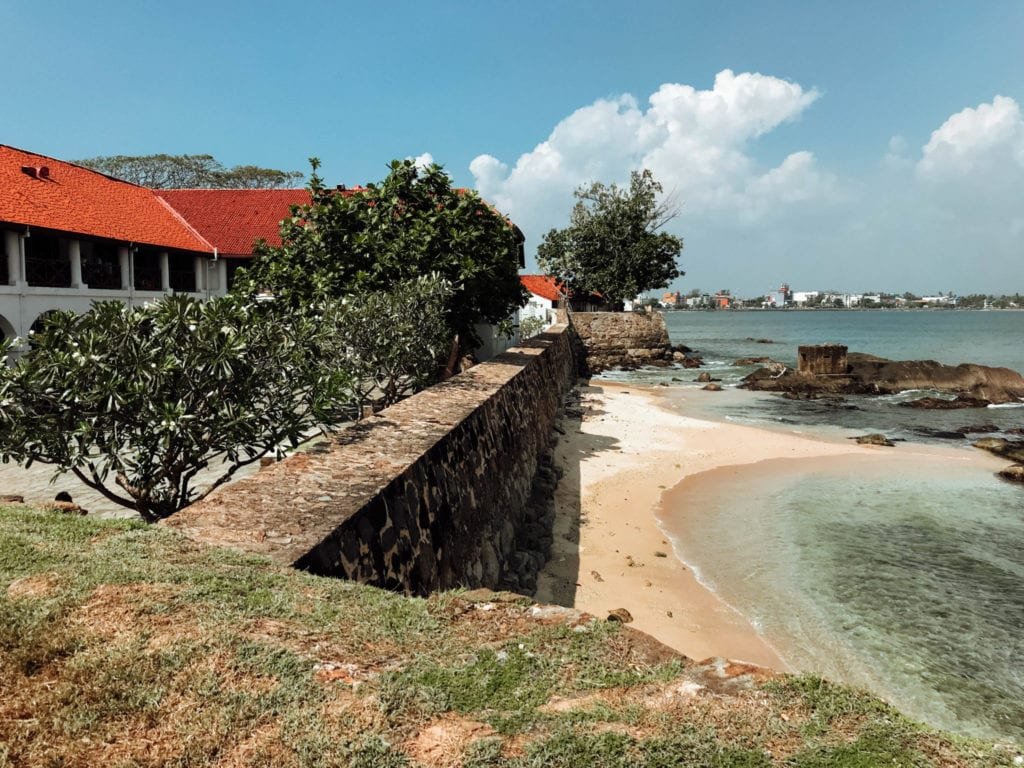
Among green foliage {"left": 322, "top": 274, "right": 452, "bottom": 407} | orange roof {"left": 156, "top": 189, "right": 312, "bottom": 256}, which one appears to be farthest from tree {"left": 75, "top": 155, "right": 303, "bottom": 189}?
green foliage {"left": 322, "top": 274, "right": 452, "bottom": 407}

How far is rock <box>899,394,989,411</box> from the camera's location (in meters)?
31.9

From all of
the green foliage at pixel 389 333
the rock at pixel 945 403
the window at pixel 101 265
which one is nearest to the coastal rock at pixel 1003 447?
the rock at pixel 945 403

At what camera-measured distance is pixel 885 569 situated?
39.8 feet

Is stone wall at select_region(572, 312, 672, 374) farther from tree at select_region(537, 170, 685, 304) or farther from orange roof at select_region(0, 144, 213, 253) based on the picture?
orange roof at select_region(0, 144, 213, 253)

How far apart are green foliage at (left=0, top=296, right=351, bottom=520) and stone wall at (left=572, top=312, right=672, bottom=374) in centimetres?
4116

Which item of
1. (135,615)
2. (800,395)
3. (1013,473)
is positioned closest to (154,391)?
(135,615)

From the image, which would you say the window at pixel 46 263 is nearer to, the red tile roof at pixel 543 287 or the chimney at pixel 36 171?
the chimney at pixel 36 171

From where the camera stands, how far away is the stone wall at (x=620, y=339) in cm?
5053

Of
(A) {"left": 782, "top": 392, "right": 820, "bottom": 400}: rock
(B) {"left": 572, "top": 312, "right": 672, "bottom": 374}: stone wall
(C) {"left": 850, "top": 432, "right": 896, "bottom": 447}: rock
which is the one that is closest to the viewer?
(C) {"left": 850, "top": 432, "right": 896, "bottom": 447}: rock

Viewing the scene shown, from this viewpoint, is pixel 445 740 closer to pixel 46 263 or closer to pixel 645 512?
pixel 645 512

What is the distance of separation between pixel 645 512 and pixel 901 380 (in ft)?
105

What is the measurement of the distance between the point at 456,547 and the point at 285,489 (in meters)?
2.59

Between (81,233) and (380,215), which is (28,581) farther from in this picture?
(81,233)

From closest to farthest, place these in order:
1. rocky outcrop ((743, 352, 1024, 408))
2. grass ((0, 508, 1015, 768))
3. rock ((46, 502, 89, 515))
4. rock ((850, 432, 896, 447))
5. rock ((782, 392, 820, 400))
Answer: grass ((0, 508, 1015, 768)), rock ((46, 502, 89, 515)), rock ((850, 432, 896, 447)), rock ((782, 392, 820, 400)), rocky outcrop ((743, 352, 1024, 408))
